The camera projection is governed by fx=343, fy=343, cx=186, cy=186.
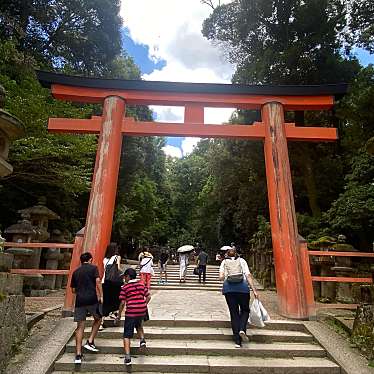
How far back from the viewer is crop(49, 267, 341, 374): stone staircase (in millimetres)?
4605

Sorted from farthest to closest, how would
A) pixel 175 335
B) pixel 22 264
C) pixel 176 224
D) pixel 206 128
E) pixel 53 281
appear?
1. pixel 176 224
2. pixel 53 281
3. pixel 22 264
4. pixel 206 128
5. pixel 175 335

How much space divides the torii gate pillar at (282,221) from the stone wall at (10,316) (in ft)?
15.4

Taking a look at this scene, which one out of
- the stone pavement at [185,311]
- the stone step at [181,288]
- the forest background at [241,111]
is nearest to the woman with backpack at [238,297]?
the stone pavement at [185,311]

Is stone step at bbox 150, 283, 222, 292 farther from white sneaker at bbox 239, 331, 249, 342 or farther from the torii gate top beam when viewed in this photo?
white sneaker at bbox 239, 331, 249, 342

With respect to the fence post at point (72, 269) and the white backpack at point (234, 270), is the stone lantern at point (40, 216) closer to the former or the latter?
the fence post at point (72, 269)

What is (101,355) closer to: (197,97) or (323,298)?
(197,97)

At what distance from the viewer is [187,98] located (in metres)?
8.43

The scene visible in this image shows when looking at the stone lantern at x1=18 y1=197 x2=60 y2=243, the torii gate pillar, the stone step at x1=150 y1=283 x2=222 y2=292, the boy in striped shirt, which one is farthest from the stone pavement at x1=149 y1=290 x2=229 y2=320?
the stone lantern at x1=18 y1=197 x2=60 y2=243

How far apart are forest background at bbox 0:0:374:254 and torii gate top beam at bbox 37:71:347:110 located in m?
2.11

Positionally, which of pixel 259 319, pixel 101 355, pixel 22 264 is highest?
pixel 22 264

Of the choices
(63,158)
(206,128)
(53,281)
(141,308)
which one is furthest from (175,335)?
(63,158)

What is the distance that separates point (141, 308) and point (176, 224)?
119ft

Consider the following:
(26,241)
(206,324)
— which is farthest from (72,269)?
(26,241)

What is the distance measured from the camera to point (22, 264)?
977 centimetres
